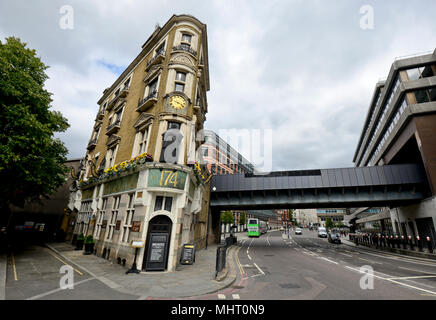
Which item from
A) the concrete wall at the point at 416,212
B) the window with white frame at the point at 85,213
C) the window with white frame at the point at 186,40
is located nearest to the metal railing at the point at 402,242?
the concrete wall at the point at 416,212

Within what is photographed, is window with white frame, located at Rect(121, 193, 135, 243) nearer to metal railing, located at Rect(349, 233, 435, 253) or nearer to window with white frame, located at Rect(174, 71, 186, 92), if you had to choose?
window with white frame, located at Rect(174, 71, 186, 92)

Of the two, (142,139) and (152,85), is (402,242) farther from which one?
(152,85)

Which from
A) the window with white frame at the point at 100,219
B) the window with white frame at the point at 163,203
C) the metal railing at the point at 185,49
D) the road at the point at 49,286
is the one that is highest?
the metal railing at the point at 185,49

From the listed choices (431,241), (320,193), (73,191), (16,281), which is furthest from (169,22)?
(431,241)

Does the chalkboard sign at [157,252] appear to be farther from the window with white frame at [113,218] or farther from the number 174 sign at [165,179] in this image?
the window with white frame at [113,218]

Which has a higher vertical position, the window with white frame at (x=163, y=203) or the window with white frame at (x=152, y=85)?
the window with white frame at (x=152, y=85)

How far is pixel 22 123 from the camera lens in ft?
38.3

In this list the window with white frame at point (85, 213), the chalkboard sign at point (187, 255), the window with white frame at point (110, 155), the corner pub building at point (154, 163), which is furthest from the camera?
the window with white frame at point (85, 213)

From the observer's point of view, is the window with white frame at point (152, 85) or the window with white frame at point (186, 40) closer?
the window with white frame at point (152, 85)

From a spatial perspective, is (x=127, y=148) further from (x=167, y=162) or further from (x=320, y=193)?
(x=320, y=193)

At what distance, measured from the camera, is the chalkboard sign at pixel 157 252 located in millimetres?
10992

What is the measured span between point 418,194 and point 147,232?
31.8 m

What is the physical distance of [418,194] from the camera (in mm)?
24266
